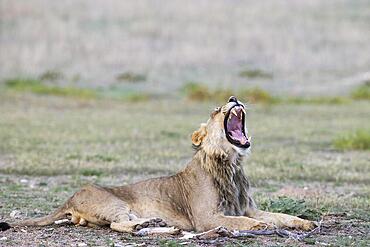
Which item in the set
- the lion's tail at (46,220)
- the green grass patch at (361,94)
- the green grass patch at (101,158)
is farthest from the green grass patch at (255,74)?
the lion's tail at (46,220)

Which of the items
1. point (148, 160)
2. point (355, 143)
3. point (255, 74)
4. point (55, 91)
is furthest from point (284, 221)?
point (255, 74)

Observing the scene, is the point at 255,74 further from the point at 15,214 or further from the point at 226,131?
the point at 226,131

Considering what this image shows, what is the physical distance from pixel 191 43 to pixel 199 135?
3896 centimetres

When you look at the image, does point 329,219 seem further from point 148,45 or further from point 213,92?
point 148,45

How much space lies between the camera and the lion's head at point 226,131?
8.28 metres

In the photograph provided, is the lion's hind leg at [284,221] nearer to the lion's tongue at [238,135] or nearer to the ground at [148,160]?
the ground at [148,160]

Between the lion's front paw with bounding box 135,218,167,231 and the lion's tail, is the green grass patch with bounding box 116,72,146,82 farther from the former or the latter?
the lion's front paw with bounding box 135,218,167,231

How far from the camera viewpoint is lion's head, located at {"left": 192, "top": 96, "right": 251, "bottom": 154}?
8.28m

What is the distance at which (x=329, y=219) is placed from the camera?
9.27 m

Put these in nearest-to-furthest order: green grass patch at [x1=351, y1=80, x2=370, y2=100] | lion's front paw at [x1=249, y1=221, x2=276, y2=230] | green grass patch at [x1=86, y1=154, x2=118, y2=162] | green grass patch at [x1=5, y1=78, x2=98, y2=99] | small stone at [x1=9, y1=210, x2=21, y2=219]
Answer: lion's front paw at [x1=249, y1=221, x2=276, y2=230], small stone at [x1=9, y1=210, x2=21, y2=219], green grass patch at [x1=86, y1=154, x2=118, y2=162], green grass patch at [x1=5, y1=78, x2=98, y2=99], green grass patch at [x1=351, y1=80, x2=370, y2=100]

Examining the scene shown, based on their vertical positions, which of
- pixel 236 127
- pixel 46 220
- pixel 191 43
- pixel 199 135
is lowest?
pixel 46 220

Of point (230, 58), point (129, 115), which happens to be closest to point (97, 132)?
point (129, 115)

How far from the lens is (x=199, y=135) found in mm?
8508

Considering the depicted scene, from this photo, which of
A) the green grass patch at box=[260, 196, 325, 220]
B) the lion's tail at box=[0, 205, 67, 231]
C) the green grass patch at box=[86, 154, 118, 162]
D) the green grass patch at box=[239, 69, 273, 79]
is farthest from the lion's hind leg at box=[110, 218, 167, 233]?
the green grass patch at box=[239, 69, 273, 79]
